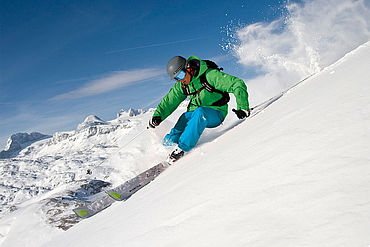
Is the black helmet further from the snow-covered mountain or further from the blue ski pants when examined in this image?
the snow-covered mountain

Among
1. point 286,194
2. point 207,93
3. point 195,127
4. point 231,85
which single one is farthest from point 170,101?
point 286,194

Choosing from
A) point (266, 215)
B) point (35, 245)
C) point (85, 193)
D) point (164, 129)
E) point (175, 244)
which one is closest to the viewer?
point (266, 215)

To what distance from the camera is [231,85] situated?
4.66 meters

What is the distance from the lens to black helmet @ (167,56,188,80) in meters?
4.94

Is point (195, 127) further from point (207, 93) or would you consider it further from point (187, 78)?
point (187, 78)

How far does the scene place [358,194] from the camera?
3.45 feet

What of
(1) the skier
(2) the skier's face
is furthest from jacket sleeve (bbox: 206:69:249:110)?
(2) the skier's face

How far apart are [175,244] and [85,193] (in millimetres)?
6609

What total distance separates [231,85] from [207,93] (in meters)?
0.70

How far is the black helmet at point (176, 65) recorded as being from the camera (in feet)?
16.2

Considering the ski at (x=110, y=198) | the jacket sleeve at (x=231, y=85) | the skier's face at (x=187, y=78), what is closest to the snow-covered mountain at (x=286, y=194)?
the ski at (x=110, y=198)

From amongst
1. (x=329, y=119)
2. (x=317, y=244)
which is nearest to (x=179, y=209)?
(x=317, y=244)

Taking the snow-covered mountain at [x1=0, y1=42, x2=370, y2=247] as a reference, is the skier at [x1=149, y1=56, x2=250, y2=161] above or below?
above

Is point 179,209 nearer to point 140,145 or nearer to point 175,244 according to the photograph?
point 175,244
